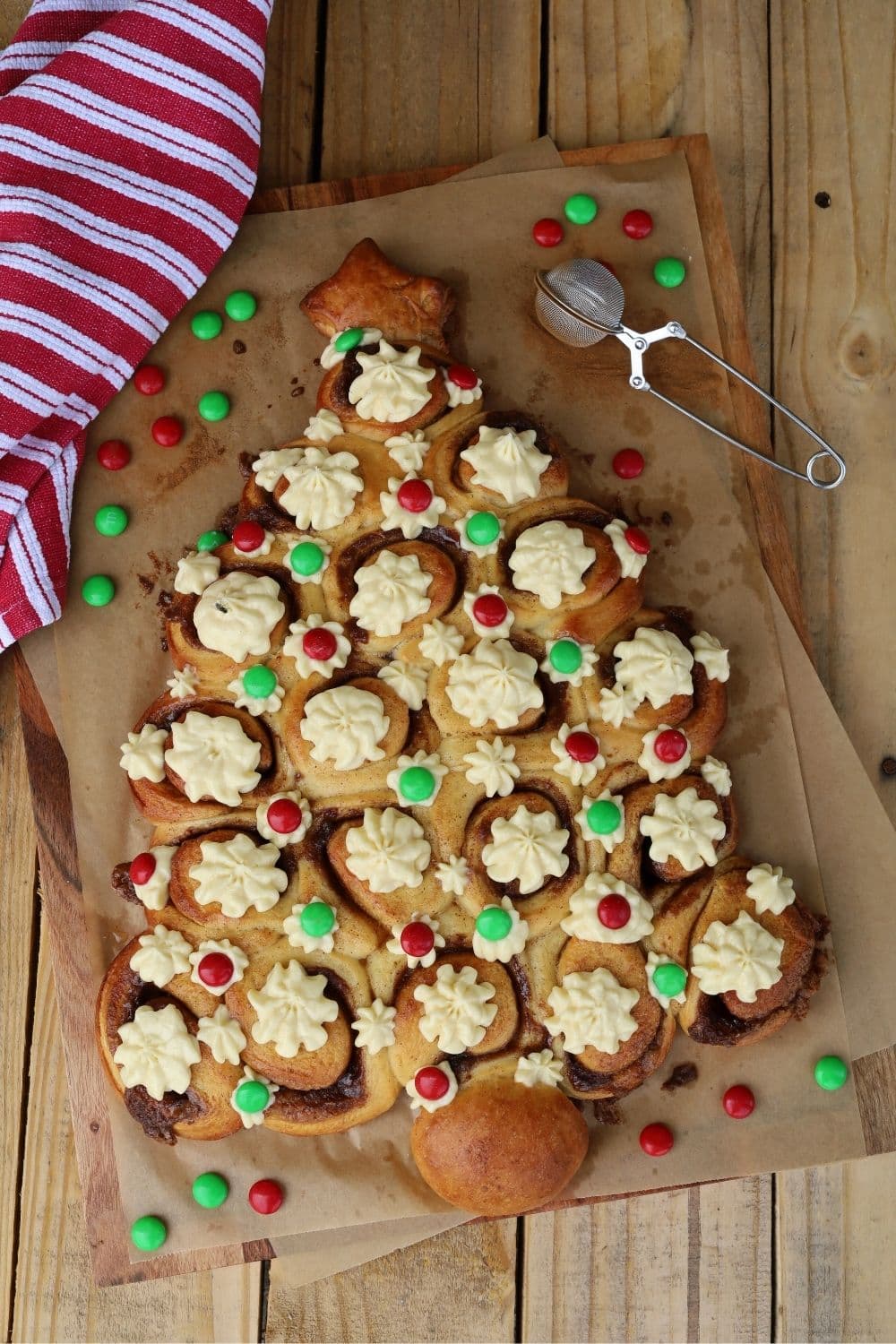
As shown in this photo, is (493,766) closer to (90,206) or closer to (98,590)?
(98,590)

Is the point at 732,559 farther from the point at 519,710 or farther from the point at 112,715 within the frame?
the point at 112,715

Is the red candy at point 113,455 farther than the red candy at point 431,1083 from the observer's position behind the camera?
Yes

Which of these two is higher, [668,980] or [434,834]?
[434,834]

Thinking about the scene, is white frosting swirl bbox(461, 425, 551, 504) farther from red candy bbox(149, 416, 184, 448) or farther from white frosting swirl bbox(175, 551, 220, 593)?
red candy bbox(149, 416, 184, 448)

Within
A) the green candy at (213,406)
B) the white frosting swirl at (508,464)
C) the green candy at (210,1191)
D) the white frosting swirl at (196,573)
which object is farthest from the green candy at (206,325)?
the green candy at (210,1191)

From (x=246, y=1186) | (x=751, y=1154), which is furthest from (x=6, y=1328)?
(x=751, y=1154)

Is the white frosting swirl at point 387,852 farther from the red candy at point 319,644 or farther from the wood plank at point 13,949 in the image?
the wood plank at point 13,949

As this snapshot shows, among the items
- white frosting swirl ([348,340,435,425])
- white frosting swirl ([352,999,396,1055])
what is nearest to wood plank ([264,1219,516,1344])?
white frosting swirl ([352,999,396,1055])

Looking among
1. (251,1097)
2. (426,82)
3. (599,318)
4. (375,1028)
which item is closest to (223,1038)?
(251,1097)
